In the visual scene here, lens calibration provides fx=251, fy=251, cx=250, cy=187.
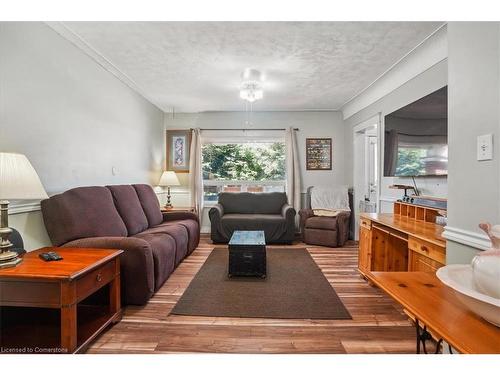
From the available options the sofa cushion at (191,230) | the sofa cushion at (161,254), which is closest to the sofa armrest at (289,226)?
the sofa cushion at (191,230)

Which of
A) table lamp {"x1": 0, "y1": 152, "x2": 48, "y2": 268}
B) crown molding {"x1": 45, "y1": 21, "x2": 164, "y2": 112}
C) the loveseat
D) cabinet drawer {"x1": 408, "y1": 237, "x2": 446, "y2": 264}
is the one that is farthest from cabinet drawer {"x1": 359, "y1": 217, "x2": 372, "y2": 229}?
crown molding {"x1": 45, "y1": 21, "x2": 164, "y2": 112}

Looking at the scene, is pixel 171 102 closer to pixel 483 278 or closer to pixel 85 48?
pixel 85 48

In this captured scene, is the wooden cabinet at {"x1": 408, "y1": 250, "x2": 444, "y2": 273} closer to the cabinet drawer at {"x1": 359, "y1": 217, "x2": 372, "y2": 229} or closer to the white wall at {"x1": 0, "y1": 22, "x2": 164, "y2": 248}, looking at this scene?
the cabinet drawer at {"x1": 359, "y1": 217, "x2": 372, "y2": 229}

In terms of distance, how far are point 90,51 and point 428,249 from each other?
11.8ft

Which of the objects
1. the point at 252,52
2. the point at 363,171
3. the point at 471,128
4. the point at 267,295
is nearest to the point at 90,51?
the point at 252,52

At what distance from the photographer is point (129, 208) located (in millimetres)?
3021

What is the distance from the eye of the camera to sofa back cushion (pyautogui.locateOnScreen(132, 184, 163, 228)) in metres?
3.47

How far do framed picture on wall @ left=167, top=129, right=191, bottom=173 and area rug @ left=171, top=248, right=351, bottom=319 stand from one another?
252cm

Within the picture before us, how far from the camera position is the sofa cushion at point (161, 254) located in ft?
7.73

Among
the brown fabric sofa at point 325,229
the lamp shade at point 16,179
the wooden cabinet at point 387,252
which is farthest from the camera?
the brown fabric sofa at point 325,229

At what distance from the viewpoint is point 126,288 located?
216 centimetres

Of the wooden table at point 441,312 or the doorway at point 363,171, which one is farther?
the doorway at point 363,171

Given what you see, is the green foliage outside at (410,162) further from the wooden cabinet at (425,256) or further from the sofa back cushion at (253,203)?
the sofa back cushion at (253,203)
